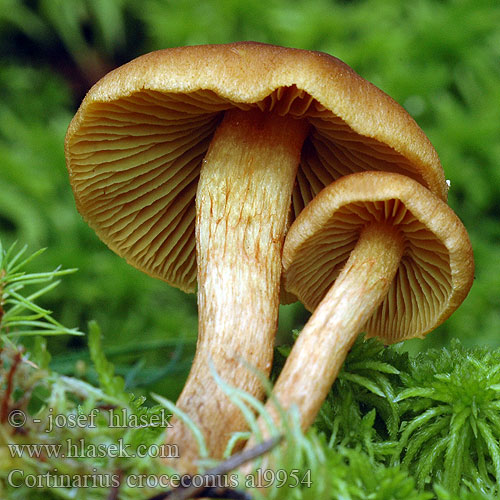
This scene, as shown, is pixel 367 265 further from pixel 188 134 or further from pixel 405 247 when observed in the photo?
pixel 188 134

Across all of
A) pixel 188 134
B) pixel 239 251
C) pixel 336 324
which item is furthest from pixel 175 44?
pixel 336 324

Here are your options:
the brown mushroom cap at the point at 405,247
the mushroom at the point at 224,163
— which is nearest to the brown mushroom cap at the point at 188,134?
the mushroom at the point at 224,163

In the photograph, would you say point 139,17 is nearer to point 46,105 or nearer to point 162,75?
point 46,105

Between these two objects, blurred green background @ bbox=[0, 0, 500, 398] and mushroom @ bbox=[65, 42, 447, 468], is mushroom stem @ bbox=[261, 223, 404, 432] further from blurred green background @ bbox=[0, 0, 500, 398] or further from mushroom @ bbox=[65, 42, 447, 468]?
blurred green background @ bbox=[0, 0, 500, 398]

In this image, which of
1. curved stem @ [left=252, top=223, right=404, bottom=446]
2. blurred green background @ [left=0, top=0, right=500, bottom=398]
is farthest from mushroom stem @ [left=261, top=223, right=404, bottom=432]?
blurred green background @ [left=0, top=0, right=500, bottom=398]

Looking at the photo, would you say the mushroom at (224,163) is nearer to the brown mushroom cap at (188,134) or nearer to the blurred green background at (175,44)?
the brown mushroom cap at (188,134)

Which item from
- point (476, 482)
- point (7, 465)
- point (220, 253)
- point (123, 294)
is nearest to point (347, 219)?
Result: point (220, 253)

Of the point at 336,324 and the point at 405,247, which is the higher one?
the point at 405,247
